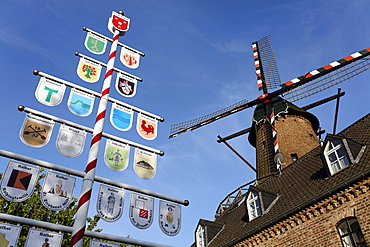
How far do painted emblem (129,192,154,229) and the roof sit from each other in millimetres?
7707

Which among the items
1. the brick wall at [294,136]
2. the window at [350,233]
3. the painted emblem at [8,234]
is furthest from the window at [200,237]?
the painted emblem at [8,234]

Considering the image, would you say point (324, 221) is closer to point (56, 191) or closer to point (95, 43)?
point (56, 191)

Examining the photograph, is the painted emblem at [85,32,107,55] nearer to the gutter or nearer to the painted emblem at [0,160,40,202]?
the painted emblem at [0,160,40,202]

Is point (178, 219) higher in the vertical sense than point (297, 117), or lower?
lower

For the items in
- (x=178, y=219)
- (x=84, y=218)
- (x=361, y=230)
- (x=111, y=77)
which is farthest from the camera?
(x=361, y=230)

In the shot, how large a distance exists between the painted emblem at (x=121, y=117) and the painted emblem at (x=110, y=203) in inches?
67.3

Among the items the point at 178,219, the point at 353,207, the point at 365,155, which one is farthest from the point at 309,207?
the point at 178,219

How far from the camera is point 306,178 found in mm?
15047

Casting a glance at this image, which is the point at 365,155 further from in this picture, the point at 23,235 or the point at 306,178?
the point at 23,235

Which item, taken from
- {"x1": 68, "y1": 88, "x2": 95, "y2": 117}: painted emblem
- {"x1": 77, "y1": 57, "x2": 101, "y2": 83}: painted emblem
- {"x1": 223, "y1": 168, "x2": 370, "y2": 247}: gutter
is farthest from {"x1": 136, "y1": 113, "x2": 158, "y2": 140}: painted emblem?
{"x1": 223, "y1": 168, "x2": 370, "y2": 247}: gutter

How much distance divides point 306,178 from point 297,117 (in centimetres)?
1315

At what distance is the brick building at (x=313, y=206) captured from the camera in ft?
35.5

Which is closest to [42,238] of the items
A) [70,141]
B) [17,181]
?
[17,181]

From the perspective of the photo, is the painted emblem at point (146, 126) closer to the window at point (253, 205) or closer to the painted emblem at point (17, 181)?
the painted emblem at point (17, 181)
